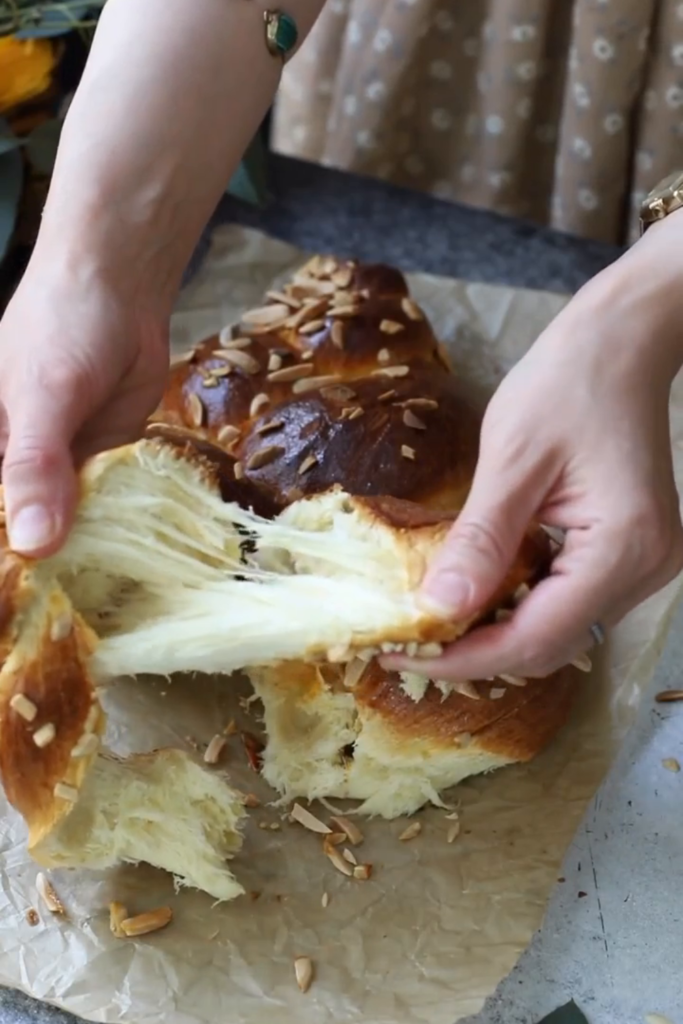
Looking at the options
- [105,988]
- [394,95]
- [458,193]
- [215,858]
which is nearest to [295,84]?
[394,95]

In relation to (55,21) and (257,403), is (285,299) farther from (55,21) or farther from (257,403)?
(55,21)

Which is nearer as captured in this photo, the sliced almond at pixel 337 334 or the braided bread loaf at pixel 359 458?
the braided bread loaf at pixel 359 458

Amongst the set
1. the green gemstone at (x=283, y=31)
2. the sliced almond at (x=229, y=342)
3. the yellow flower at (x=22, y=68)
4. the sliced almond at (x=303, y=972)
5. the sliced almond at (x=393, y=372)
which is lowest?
the sliced almond at (x=303, y=972)

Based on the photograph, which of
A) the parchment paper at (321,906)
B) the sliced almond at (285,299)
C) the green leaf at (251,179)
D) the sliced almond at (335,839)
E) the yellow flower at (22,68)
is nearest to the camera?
the parchment paper at (321,906)

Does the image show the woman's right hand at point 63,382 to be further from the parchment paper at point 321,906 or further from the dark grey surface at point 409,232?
the dark grey surface at point 409,232

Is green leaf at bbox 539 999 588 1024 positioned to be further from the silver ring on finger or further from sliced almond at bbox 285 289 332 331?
sliced almond at bbox 285 289 332 331

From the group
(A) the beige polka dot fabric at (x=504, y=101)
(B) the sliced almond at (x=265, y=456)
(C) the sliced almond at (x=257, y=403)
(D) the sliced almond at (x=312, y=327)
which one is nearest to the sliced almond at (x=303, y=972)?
(B) the sliced almond at (x=265, y=456)

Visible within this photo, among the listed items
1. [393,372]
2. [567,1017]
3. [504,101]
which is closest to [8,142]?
[393,372]

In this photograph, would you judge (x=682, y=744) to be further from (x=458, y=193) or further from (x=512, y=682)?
(x=458, y=193)
